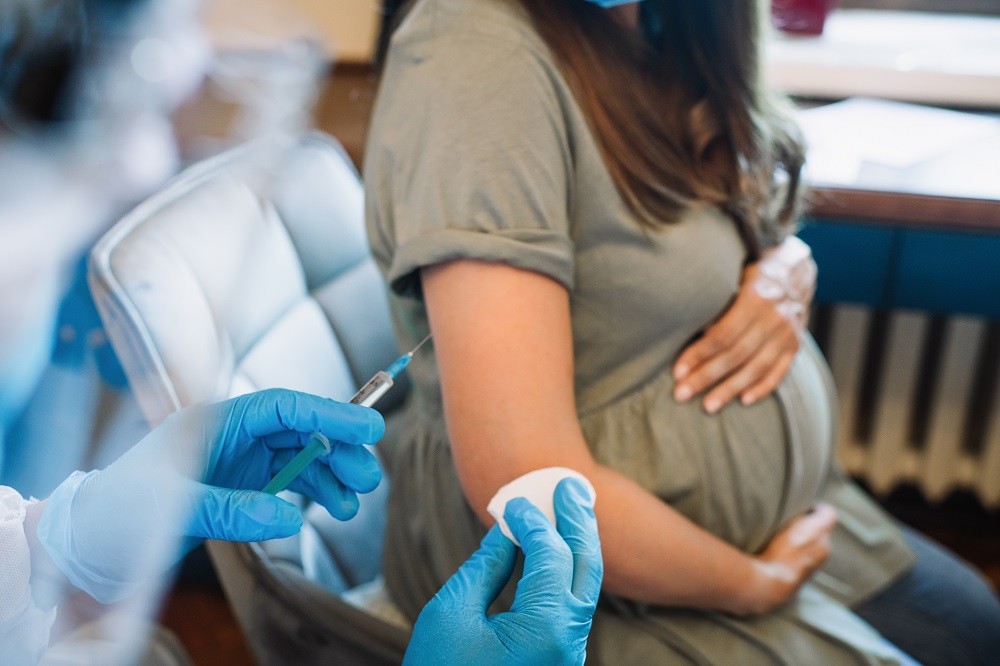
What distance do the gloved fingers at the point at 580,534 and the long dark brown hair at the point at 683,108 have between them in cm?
25

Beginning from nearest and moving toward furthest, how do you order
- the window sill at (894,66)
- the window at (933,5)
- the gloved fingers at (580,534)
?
the gloved fingers at (580,534) → the window sill at (894,66) → the window at (933,5)

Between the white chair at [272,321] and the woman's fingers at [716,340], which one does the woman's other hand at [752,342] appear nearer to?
the woman's fingers at [716,340]

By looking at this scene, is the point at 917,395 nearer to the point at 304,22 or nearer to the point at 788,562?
the point at 788,562

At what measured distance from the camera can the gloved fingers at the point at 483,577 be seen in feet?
1.89

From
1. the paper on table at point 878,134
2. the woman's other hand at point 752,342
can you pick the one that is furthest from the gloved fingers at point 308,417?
the paper on table at point 878,134

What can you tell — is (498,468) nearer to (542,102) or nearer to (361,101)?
(542,102)

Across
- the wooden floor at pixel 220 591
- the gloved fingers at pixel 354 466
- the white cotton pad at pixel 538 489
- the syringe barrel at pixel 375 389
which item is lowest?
the wooden floor at pixel 220 591

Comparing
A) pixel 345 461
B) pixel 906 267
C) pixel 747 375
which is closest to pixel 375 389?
pixel 345 461

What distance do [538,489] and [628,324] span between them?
0.59 feet

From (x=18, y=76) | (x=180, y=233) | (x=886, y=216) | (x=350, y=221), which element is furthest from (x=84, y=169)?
(x=886, y=216)

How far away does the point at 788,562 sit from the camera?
877 mm

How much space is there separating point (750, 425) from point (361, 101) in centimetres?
96

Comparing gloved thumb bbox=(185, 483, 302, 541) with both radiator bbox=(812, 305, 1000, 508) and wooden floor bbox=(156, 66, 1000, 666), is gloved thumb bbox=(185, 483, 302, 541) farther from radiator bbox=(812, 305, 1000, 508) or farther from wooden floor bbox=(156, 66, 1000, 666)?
radiator bbox=(812, 305, 1000, 508)

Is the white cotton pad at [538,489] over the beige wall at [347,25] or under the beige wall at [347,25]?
under
